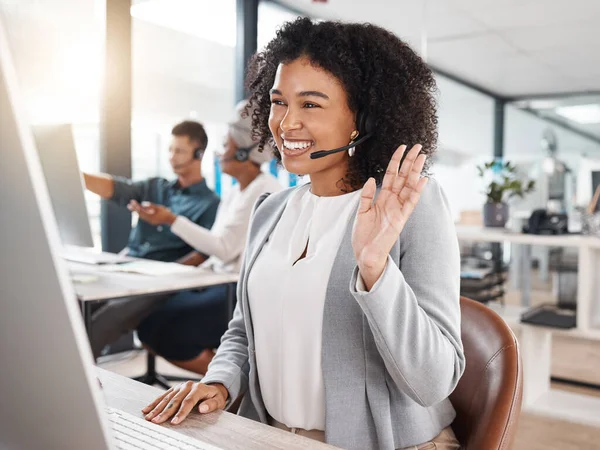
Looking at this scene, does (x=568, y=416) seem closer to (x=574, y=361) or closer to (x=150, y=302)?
(x=574, y=361)

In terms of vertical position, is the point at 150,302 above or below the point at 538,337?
above

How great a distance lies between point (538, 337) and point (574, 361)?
3.25 feet

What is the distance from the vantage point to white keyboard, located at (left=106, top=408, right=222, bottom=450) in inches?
28.6

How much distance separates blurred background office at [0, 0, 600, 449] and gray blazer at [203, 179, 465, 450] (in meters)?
0.58

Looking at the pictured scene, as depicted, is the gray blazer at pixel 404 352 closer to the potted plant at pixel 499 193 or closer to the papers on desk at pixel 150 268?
the papers on desk at pixel 150 268

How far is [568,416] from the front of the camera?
9.25 ft

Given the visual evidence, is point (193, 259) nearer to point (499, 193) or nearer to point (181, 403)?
point (499, 193)

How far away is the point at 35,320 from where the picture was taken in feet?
1.32

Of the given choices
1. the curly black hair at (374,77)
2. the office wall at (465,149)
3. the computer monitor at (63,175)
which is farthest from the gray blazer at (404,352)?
the office wall at (465,149)

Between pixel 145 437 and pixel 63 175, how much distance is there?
140cm

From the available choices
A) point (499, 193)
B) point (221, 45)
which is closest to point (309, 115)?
point (499, 193)

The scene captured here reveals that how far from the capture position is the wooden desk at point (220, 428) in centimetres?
76

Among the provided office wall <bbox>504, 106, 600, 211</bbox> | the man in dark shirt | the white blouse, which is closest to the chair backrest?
the white blouse

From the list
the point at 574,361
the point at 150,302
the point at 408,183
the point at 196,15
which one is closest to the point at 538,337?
the point at 574,361
